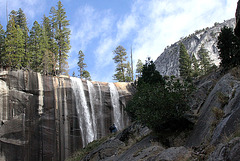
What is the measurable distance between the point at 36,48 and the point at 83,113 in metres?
18.2

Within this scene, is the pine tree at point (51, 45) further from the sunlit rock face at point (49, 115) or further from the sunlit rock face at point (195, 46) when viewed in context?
the sunlit rock face at point (195, 46)

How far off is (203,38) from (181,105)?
113391 mm

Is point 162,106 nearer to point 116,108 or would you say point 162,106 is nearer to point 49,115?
point 49,115

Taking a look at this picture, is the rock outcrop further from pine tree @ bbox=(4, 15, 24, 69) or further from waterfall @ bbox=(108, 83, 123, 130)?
pine tree @ bbox=(4, 15, 24, 69)

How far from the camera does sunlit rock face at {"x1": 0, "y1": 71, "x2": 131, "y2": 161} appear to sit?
1169 inches

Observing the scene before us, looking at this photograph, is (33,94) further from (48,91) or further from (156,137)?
(156,137)

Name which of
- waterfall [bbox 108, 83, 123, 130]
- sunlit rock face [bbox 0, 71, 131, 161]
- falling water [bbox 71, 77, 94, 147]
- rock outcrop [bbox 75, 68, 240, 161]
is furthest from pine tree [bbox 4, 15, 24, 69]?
rock outcrop [bbox 75, 68, 240, 161]

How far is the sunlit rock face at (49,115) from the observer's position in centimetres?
2970

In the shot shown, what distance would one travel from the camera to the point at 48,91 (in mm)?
33031

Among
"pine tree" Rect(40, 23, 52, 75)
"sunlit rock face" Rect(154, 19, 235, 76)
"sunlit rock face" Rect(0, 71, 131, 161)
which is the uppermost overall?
"sunlit rock face" Rect(154, 19, 235, 76)

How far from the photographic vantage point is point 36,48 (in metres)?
44.1

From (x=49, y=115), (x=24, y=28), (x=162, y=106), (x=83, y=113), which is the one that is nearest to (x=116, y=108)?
(x=83, y=113)

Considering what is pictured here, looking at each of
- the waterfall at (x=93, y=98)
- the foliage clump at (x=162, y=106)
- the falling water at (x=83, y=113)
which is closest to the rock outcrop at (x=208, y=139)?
the foliage clump at (x=162, y=106)

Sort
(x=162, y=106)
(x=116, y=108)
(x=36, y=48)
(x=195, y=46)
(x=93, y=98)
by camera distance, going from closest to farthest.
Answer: (x=162, y=106), (x=93, y=98), (x=116, y=108), (x=36, y=48), (x=195, y=46)
